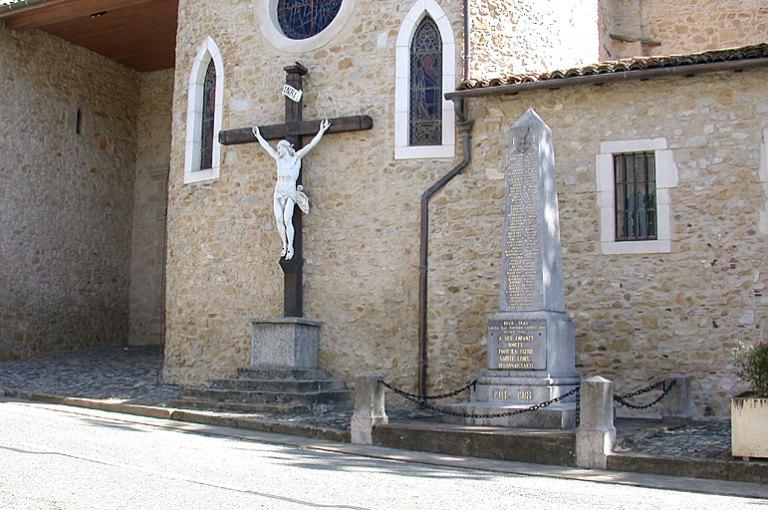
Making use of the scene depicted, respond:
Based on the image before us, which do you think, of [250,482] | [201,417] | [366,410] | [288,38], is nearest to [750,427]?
[366,410]

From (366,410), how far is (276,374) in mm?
3314

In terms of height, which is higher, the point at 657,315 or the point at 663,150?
the point at 663,150

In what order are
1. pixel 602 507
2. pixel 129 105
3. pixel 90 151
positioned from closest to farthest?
pixel 602 507, pixel 90 151, pixel 129 105

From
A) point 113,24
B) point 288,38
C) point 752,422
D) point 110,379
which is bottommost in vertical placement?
point 110,379

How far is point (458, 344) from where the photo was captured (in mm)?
13078

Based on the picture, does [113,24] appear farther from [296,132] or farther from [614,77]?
[614,77]

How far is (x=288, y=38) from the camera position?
1509 cm

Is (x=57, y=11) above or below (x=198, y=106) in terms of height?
above

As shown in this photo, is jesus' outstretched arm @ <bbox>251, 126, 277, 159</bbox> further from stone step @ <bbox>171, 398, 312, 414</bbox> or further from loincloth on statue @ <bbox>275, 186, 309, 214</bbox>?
stone step @ <bbox>171, 398, 312, 414</bbox>

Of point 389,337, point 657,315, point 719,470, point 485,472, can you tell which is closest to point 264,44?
point 389,337

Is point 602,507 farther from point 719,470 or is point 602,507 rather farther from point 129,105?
point 129,105

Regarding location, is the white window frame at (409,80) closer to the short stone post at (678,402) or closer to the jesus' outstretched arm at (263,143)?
the jesus' outstretched arm at (263,143)

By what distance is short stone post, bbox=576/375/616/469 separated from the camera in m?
8.62

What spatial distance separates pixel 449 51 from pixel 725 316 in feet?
17.9
